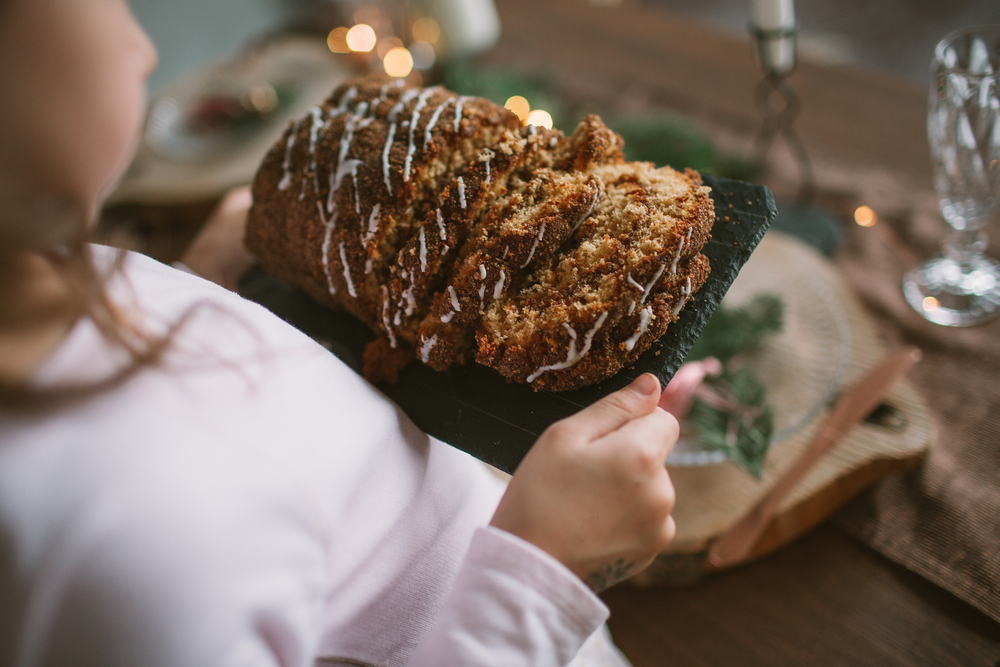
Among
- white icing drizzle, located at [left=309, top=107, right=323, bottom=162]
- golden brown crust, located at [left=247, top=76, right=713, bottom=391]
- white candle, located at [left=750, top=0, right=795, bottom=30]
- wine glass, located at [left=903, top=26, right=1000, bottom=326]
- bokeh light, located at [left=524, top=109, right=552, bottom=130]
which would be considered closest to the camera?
golden brown crust, located at [left=247, top=76, right=713, bottom=391]

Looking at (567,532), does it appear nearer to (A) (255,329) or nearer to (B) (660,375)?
(B) (660,375)

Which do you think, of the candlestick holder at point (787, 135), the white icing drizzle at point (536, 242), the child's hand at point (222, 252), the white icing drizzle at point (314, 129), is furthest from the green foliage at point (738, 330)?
the child's hand at point (222, 252)

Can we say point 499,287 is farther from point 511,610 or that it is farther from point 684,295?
point 511,610

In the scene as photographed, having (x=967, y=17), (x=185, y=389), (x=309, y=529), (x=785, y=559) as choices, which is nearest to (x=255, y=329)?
(x=185, y=389)

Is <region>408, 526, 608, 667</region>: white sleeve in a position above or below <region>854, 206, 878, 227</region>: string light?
below

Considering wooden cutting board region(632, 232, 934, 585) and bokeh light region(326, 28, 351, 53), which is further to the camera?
bokeh light region(326, 28, 351, 53)

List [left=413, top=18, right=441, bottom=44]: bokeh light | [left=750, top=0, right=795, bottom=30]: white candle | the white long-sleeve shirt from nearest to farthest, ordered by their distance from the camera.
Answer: the white long-sleeve shirt < [left=750, top=0, right=795, bottom=30]: white candle < [left=413, top=18, right=441, bottom=44]: bokeh light

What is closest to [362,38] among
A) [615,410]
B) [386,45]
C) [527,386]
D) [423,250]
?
[386,45]

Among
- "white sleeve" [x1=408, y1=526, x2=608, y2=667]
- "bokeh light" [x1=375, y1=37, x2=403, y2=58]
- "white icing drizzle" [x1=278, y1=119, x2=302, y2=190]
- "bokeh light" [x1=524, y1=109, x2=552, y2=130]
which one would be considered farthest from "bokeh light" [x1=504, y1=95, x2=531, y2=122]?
"white sleeve" [x1=408, y1=526, x2=608, y2=667]

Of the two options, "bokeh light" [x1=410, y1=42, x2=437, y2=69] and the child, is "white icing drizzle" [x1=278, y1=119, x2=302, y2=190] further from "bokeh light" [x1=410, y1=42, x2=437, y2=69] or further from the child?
"bokeh light" [x1=410, y1=42, x2=437, y2=69]
